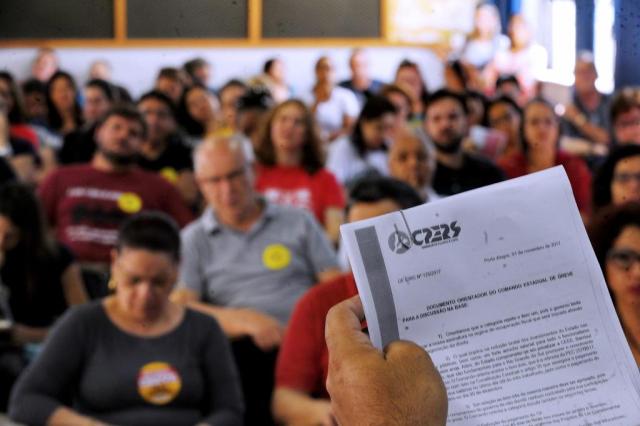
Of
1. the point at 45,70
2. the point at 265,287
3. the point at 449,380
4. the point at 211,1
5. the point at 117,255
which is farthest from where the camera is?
the point at 45,70

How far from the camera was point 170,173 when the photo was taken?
357 centimetres

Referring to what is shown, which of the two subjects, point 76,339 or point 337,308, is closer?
point 337,308

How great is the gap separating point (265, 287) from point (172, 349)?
0.51 metres

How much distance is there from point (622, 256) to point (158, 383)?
46.8 inches

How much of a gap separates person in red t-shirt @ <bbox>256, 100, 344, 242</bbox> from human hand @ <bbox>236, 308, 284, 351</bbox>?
60 centimetres

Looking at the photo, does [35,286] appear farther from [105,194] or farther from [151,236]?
[151,236]

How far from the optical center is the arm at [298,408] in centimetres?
171

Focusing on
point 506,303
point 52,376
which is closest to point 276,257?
point 52,376

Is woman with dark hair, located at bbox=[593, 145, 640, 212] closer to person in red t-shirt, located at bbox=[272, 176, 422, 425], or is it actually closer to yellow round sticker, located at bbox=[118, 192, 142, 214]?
person in red t-shirt, located at bbox=[272, 176, 422, 425]

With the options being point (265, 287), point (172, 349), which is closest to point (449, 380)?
point (172, 349)

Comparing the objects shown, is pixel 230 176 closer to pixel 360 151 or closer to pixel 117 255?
pixel 117 255

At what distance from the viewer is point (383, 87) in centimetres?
404

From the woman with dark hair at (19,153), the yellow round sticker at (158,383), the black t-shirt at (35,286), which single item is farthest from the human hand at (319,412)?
the woman with dark hair at (19,153)

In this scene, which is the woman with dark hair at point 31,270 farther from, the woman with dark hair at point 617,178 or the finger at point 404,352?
the finger at point 404,352
